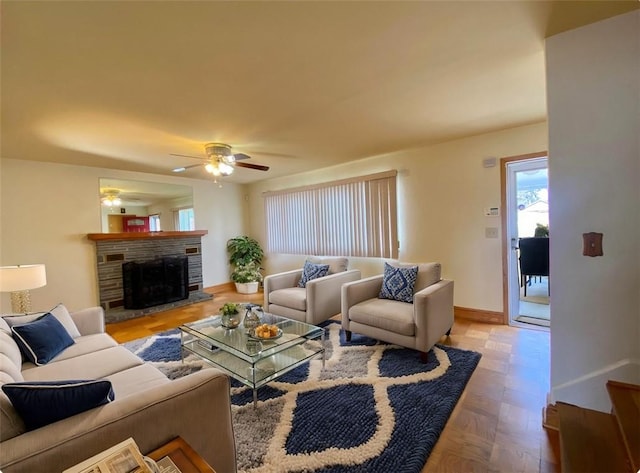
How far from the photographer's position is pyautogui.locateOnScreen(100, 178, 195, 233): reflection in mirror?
4398mm

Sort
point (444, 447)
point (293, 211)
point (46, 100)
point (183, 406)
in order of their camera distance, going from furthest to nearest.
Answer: point (293, 211) → point (46, 100) → point (444, 447) → point (183, 406)

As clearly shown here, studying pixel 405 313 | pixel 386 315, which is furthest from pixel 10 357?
pixel 405 313

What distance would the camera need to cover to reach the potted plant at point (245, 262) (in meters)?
5.52

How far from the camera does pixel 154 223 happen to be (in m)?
4.84

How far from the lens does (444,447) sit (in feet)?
5.27

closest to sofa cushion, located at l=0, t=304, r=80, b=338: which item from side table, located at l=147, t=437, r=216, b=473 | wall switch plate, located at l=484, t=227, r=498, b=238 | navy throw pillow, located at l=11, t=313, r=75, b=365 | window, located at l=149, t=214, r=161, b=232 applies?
navy throw pillow, located at l=11, t=313, r=75, b=365

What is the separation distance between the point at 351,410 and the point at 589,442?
123cm

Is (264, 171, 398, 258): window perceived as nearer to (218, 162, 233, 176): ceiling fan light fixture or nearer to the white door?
the white door

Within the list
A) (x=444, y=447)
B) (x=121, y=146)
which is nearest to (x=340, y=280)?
(x=444, y=447)

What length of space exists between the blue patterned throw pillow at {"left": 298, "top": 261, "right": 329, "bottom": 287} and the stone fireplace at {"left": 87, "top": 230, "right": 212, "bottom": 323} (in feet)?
7.34

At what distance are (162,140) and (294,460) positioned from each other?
316 centimetres

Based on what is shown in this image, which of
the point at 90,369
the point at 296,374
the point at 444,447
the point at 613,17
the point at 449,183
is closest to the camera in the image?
the point at 613,17

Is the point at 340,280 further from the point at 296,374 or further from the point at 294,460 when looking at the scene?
the point at 294,460

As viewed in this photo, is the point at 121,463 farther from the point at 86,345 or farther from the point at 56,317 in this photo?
the point at 56,317
